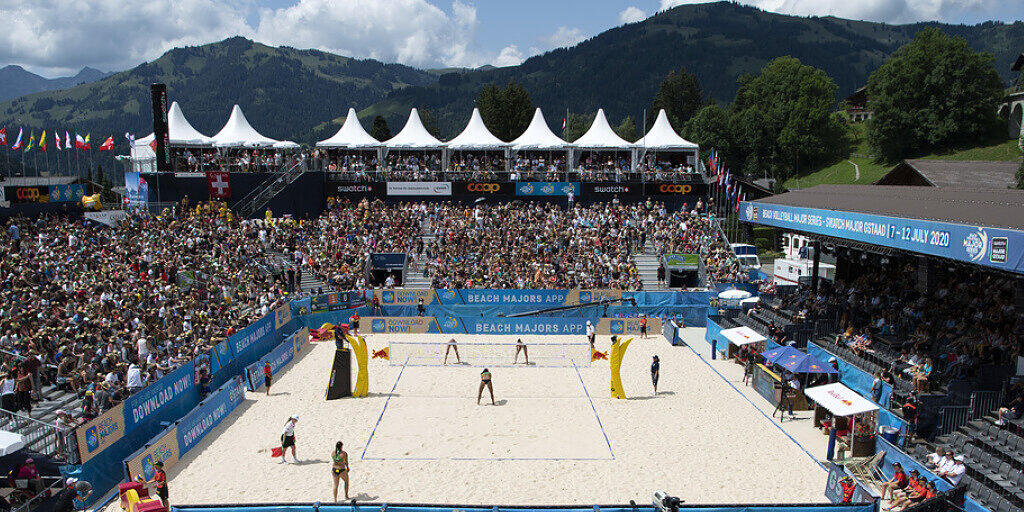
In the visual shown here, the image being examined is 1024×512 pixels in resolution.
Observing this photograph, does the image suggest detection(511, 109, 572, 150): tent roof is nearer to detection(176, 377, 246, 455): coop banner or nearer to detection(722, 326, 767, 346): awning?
detection(722, 326, 767, 346): awning

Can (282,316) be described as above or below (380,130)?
below

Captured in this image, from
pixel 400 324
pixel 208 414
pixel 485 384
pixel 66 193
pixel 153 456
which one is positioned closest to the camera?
pixel 153 456

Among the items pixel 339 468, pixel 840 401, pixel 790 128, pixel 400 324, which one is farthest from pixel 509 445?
pixel 790 128

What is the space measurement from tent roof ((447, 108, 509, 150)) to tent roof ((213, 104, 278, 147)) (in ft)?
38.1

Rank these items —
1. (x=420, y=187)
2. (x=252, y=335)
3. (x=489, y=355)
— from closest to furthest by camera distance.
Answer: (x=252, y=335)
(x=489, y=355)
(x=420, y=187)

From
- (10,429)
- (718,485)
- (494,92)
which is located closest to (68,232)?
(10,429)

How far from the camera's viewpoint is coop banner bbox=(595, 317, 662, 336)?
2980 centimetres

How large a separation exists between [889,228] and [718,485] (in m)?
8.82

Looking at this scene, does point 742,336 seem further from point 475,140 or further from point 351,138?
point 351,138

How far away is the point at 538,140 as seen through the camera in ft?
144

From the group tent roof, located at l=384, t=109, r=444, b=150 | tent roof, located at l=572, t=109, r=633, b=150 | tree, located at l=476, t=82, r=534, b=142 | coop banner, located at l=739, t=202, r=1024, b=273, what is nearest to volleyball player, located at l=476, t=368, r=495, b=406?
coop banner, located at l=739, t=202, r=1024, b=273

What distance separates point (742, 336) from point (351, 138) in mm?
29700

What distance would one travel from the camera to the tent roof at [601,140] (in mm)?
43094

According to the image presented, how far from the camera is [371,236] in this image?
3650 centimetres
